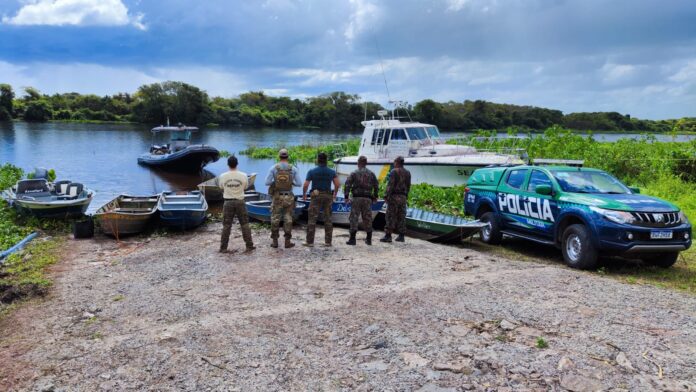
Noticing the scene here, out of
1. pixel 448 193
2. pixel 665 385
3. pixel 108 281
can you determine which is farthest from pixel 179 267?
pixel 448 193

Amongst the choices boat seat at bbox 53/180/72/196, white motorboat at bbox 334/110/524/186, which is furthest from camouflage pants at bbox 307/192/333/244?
boat seat at bbox 53/180/72/196

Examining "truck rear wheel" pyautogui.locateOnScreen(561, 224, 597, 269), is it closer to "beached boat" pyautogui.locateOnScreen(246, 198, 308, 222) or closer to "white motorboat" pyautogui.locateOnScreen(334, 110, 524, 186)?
"beached boat" pyautogui.locateOnScreen(246, 198, 308, 222)

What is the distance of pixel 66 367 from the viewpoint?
543 centimetres

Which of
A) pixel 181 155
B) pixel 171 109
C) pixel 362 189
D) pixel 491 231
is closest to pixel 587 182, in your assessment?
pixel 491 231

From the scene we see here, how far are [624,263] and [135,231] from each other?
11.2m

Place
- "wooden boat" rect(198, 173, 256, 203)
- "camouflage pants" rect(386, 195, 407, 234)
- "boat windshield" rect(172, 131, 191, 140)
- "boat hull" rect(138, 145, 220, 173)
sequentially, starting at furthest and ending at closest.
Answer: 1. "boat windshield" rect(172, 131, 191, 140)
2. "boat hull" rect(138, 145, 220, 173)
3. "wooden boat" rect(198, 173, 256, 203)
4. "camouflage pants" rect(386, 195, 407, 234)

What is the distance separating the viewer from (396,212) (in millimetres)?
11430

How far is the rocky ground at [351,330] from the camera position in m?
5.04

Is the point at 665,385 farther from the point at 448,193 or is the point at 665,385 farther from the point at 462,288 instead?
the point at 448,193

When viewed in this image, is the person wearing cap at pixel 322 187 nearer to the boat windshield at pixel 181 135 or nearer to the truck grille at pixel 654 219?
the truck grille at pixel 654 219

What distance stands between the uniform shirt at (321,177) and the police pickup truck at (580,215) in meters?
3.61

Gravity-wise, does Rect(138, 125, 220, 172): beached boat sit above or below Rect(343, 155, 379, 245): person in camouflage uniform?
below

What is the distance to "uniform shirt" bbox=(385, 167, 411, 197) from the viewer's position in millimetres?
10953

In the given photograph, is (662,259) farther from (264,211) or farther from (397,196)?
(264,211)
